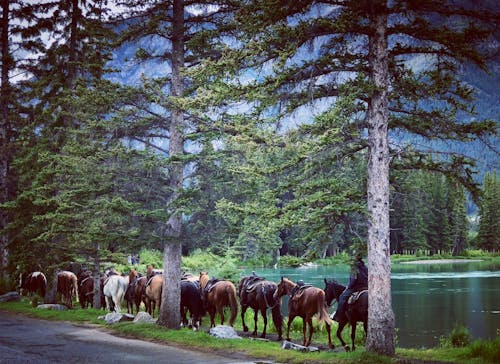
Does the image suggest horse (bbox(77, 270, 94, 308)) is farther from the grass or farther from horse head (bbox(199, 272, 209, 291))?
horse head (bbox(199, 272, 209, 291))

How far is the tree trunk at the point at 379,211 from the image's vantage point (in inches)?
508

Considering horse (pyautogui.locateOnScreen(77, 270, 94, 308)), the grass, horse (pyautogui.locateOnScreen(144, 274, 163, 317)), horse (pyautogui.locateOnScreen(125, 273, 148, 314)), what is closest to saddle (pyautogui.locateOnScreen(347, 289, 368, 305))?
the grass

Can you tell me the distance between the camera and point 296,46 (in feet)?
42.9

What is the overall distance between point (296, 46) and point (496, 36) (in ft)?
14.4

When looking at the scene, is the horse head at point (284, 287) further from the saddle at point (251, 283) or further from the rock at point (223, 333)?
the rock at point (223, 333)

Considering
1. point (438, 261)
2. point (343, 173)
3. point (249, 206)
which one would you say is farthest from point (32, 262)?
point (438, 261)

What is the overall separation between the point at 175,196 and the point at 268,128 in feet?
17.6

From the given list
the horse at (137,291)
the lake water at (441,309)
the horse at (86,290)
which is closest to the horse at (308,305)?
the lake water at (441,309)

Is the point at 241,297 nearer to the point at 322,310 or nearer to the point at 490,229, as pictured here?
the point at 322,310

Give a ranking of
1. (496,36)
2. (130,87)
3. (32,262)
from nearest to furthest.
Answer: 1. (496,36)
2. (130,87)
3. (32,262)

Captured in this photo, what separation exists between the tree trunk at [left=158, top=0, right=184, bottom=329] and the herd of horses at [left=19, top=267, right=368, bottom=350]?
1.80m

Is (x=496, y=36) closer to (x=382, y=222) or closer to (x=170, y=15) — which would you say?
(x=382, y=222)

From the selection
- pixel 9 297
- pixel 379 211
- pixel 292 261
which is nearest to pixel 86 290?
pixel 9 297

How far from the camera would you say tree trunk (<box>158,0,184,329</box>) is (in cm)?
1806
